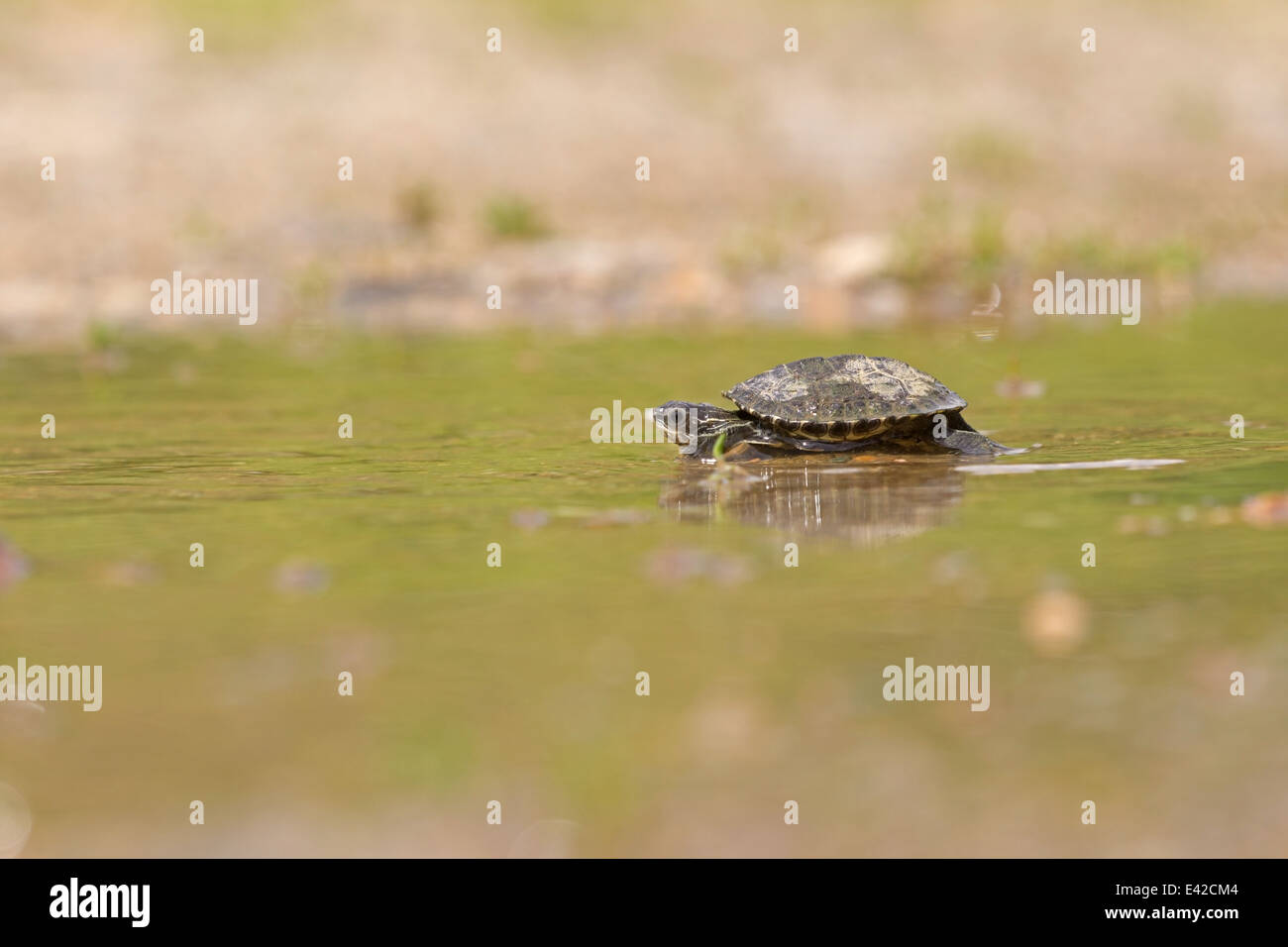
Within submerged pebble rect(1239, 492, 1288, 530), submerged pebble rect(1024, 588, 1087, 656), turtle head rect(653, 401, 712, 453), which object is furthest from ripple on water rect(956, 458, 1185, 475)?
submerged pebble rect(1024, 588, 1087, 656)

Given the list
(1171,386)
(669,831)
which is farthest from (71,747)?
(1171,386)

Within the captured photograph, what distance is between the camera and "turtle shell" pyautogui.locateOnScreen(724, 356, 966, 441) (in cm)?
713

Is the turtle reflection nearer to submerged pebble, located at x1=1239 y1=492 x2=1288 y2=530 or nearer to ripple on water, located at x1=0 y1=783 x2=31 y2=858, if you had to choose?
submerged pebble, located at x1=1239 y1=492 x2=1288 y2=530

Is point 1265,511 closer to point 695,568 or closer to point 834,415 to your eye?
point 695,568

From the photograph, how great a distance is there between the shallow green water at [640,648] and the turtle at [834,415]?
203 mm

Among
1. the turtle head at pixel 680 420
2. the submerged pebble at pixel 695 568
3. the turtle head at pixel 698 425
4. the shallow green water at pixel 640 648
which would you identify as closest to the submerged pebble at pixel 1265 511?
the shallow green water at pixel 640 648

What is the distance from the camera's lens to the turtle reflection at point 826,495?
568 cm

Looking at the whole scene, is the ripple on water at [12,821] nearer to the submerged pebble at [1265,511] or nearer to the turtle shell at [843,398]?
the submerged pebble at [1265,511]

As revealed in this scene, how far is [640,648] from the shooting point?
13.2 ft

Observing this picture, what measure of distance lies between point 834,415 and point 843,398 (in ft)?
0.34

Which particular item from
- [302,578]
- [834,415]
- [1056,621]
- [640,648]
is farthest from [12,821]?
[834,415]

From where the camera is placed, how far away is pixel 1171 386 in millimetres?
10234
